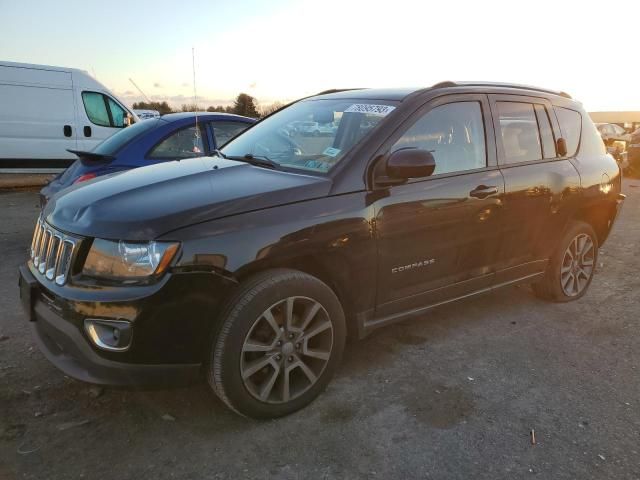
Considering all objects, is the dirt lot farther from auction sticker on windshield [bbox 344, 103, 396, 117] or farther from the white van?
the white van

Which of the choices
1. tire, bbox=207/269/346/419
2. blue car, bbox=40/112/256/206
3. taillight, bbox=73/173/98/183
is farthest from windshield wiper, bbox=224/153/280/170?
taillight, bbox=73/173/98/183

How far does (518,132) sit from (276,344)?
2522mm

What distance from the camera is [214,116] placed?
6047mm

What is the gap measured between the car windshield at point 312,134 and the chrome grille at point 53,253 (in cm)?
130

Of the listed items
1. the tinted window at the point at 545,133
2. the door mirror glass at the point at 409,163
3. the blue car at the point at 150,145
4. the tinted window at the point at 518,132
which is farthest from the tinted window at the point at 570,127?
the blue car at the point at 150,145

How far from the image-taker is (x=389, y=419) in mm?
2801

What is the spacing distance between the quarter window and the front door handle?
3.16 m

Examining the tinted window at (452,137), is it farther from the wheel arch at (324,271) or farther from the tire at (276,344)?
the tire at (276,344)

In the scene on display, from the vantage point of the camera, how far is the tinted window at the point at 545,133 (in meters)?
4.13

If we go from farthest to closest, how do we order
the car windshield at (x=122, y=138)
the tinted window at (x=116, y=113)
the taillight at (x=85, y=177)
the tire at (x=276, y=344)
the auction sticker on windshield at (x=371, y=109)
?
1. the tinted window at (x=116, y=113)
2. the car windshield at (x=122, y=138)
3. the taillight at (x=85, y=177)
4. the auction sticker on windshield at (x=371, y=109)
5. the tire at (x=276, y=344)

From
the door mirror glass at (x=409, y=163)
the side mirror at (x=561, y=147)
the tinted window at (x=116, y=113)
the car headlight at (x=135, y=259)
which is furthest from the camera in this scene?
the tinted window at (x=116, y=113)

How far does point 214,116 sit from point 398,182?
142 inches

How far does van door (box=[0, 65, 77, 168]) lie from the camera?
10.2m

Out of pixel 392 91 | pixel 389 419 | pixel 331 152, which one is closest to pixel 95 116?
pixel 392 91
